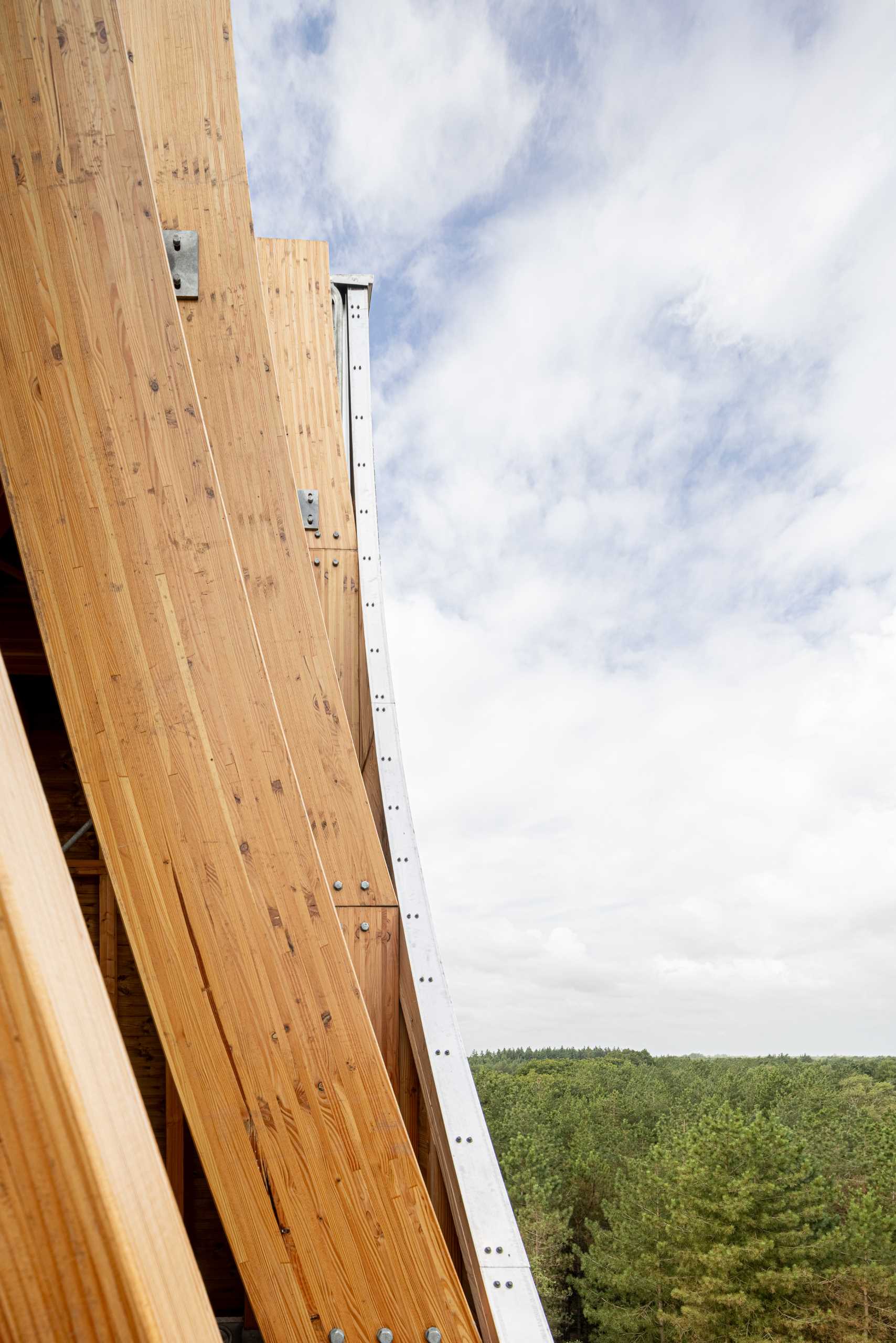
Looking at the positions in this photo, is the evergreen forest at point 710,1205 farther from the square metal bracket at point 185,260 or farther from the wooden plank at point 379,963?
the square metal bracket at point 185,260

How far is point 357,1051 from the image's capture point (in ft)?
4.15

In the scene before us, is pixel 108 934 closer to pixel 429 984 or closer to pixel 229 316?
pixel 429 984

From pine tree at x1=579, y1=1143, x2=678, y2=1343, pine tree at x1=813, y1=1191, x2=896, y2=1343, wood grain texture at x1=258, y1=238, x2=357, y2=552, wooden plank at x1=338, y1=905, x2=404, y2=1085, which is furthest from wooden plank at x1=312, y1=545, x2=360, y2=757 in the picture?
pine tree at x1=579, y1=1143, x2=678, y2=1343

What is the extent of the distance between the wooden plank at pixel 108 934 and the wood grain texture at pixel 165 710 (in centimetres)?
212

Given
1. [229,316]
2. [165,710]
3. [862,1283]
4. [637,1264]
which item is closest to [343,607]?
[229,316]

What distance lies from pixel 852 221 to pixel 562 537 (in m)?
37.9

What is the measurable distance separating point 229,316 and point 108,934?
7.81ft

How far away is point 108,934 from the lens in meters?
3.13

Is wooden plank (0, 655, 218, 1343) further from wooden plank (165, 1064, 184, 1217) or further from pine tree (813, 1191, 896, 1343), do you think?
pine tree (813, 1191, 896, 1343)

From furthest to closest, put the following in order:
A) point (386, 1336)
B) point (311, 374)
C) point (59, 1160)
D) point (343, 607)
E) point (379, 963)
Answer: point (311, 374) < point (343, 607) < point (379, 963) < point (386, 1336) < point (59, 1160)

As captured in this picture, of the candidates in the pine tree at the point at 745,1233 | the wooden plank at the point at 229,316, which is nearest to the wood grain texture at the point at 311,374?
the wooden plank at the point at 229,316

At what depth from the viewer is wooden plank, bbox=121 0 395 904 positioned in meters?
1.91

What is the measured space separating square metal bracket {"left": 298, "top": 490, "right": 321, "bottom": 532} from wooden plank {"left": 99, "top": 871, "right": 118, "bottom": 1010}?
62.4 inches

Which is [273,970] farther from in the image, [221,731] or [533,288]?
[533,288]
